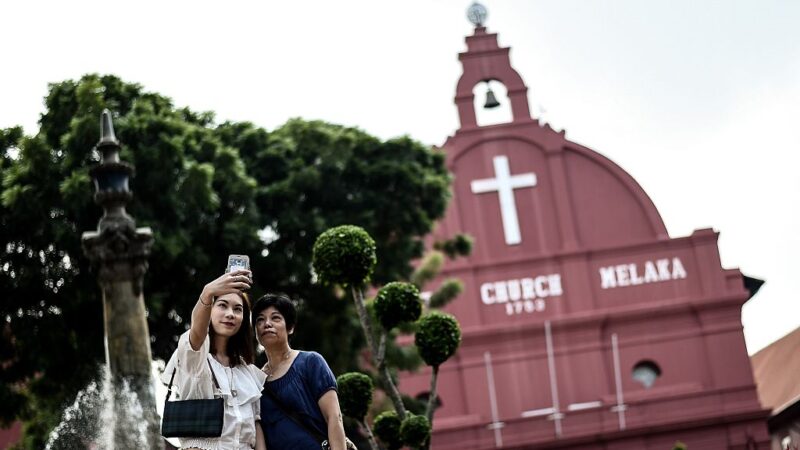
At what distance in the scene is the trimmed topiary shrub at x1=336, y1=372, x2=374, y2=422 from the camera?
942 cm

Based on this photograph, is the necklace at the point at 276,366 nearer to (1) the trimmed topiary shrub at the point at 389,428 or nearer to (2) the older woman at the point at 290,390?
(2) the older woman at the point at 290,390

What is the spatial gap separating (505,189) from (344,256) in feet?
56.7

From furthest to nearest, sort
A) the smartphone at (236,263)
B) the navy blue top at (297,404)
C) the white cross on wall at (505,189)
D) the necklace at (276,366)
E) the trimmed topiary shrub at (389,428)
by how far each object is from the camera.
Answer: the white cross on wall at (505,189), the trimmed topiary shrub at (389,428), the necklace at (276,366), the navy blue top at (297,404), the smartphone at (236,263)

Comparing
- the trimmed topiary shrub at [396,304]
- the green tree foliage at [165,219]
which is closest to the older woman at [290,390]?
the trimmed topiary shrub at [396,304]

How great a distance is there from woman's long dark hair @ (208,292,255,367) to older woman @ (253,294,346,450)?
0.10 metres

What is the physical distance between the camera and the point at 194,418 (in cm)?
407

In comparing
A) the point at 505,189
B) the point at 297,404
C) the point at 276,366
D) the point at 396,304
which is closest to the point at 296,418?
the point at 297,404

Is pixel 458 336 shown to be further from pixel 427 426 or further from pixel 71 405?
pixel 71 405

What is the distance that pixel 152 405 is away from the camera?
39.3ft

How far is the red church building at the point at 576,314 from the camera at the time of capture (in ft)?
82.9

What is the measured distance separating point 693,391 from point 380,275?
9.05 meters

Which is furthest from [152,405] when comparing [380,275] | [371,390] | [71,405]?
[380,275]

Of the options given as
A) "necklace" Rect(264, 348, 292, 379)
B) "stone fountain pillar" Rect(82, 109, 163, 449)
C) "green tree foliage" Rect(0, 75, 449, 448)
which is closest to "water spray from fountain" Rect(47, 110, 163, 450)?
"stone fountain pillar" Rect(82, 109, 163, 449)

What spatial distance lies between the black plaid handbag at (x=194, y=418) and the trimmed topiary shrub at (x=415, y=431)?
223 inches
